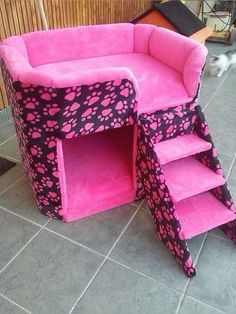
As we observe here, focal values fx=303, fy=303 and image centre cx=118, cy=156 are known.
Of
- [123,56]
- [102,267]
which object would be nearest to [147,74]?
[123,56]

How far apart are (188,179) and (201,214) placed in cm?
17

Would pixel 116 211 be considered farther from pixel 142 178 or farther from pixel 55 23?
pixel 55 23

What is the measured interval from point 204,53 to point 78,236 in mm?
1060

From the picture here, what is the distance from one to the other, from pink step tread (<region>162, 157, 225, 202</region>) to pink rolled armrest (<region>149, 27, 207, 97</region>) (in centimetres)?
36

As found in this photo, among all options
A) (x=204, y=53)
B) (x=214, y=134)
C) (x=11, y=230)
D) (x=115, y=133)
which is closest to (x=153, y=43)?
(x=204, y=53)

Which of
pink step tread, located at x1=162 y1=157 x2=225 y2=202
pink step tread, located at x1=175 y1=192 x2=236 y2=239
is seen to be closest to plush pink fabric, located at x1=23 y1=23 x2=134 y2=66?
pink step tread, located at x1=162 y1=157 x2=225 y2=202

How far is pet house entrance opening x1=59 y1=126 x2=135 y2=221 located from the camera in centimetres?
153

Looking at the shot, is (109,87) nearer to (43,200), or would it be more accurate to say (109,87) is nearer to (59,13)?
(43,200)

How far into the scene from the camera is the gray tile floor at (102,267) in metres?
1.18

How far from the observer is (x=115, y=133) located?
79.5 inches

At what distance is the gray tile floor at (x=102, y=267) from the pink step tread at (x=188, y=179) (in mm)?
273

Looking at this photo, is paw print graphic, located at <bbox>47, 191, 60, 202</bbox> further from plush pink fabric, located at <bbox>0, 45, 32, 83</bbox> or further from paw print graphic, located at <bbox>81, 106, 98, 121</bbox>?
plush pink fabric, located at <bbox>0, 45, 32, 83</bbox>

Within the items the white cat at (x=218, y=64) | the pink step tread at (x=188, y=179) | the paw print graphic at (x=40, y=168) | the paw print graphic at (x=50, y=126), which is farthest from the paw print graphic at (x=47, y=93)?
the white cat at (x=218, y=64)

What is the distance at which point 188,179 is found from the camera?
1.36 m
